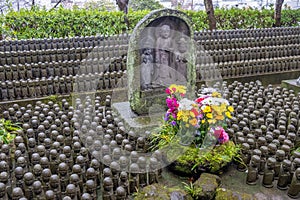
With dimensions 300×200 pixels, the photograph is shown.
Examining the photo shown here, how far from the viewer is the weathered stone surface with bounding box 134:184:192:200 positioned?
3439 millimetres

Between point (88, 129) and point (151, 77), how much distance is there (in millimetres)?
1492

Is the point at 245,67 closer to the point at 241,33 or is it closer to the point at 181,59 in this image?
the point at 241,33

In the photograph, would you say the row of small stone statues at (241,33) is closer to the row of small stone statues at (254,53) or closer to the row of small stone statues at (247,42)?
the row of small stone statues at (247,42)

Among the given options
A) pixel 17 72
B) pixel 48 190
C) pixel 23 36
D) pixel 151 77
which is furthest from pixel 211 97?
pixel 23 36

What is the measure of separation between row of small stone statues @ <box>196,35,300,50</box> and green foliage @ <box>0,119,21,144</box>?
5.67m

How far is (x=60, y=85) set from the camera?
694 centimetres

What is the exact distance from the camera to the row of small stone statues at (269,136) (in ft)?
13.0

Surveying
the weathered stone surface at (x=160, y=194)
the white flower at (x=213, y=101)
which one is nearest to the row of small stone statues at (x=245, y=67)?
the white flower at (x=213, y=101)

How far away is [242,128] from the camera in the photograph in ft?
16.4

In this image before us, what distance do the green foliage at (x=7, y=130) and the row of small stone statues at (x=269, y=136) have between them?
11.4 ft

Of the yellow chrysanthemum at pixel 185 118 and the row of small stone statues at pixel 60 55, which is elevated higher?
the row of small stone statues at pixel 60 55

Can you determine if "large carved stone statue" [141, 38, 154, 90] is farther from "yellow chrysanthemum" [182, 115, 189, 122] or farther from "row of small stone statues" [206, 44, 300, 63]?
"row of small stone statues" [206, 44, 300, 63]

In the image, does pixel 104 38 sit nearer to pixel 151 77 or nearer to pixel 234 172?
pixel 151 77

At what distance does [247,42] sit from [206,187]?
22.9 feet
